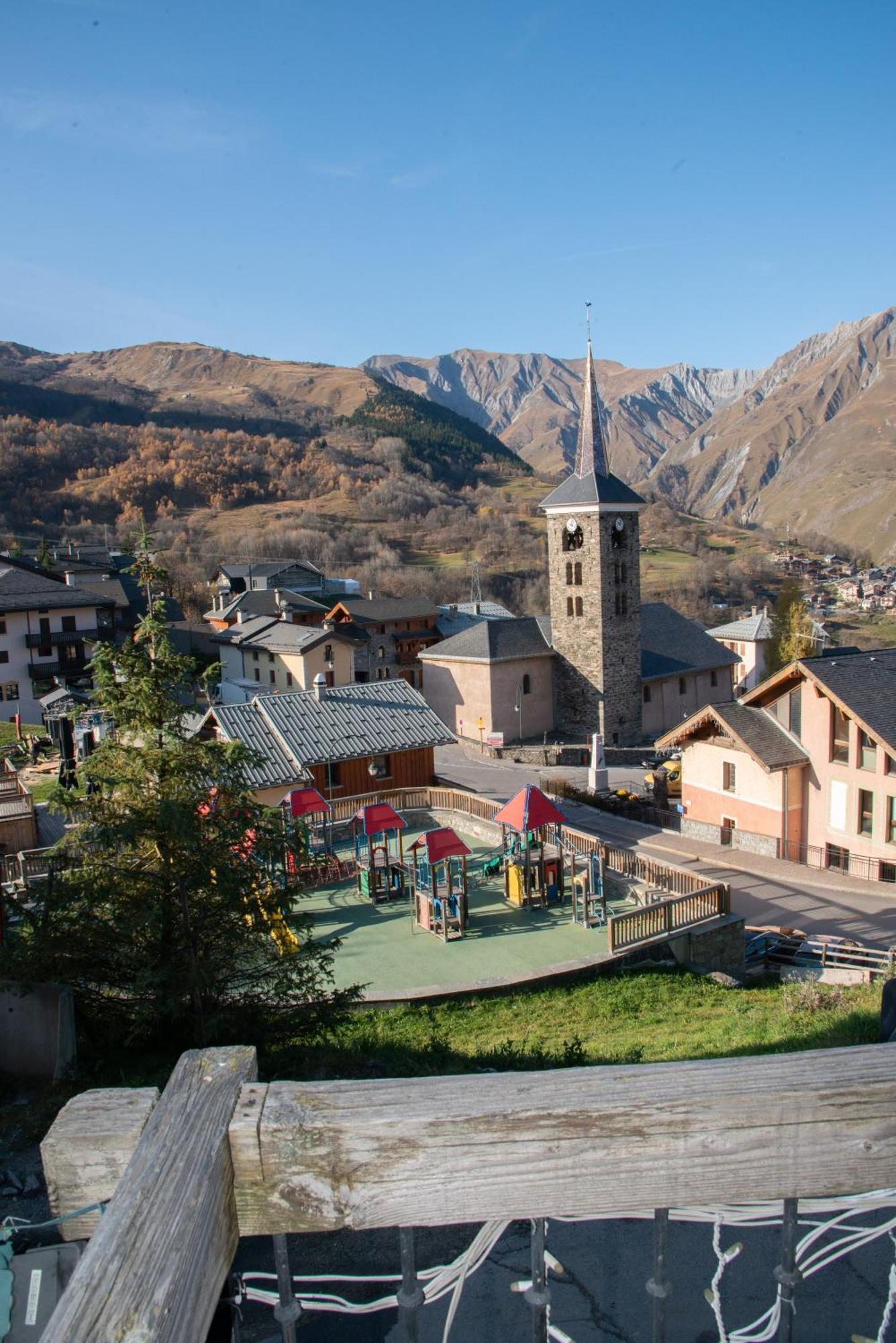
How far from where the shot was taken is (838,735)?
27516 mm

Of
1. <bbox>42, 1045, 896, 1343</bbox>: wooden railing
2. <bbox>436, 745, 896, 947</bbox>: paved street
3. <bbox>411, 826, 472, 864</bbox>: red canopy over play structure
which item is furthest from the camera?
<bbox>436, 745, 896, 947</bbox>: paved street

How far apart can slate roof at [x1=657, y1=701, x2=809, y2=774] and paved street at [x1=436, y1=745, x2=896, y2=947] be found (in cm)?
304

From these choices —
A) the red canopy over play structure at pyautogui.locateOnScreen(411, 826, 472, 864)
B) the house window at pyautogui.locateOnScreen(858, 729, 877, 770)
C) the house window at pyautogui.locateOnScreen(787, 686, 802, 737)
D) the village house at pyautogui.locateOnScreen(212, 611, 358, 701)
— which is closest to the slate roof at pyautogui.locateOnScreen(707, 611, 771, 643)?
the village house at pyautogui.locateOnScreen(212, 611, 358, 701)

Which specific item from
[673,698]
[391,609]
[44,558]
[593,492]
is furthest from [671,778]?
[44,558]

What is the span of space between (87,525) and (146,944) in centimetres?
12346

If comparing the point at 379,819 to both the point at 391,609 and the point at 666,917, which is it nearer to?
the point at 666,917

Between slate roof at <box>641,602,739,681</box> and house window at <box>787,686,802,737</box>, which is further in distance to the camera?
slate roof at <box>641,602,739,681</box>

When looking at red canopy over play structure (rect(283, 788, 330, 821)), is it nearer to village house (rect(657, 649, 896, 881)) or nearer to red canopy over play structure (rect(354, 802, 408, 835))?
red canopy over play structure (rect(354, 802, 408, 835))

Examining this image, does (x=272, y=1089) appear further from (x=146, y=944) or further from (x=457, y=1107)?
(x=146, y=944)

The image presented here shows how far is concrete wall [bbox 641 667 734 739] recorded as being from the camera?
50344 millimetres

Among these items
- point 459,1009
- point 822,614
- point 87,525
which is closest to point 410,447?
point 87,525

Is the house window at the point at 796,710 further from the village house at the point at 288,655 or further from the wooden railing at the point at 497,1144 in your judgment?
the wooden railing at the point at 497,1144

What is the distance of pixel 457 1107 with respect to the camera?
6.20ft

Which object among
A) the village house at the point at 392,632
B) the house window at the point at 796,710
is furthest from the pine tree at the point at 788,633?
the house window at the point at 796,710
